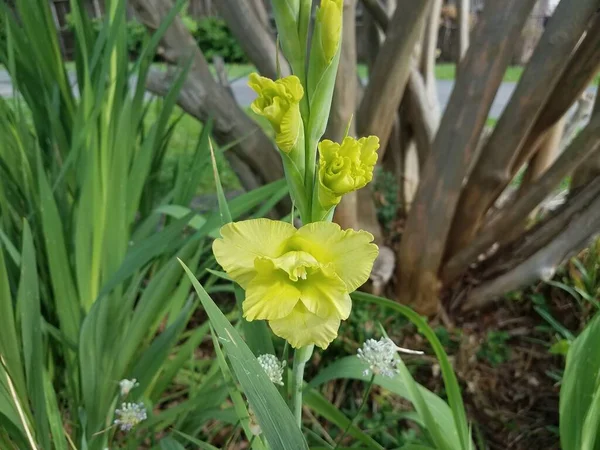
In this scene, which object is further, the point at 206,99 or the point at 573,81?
the point at 206,99

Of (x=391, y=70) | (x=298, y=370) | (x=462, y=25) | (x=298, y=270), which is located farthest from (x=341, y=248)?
(x=462, y=25)

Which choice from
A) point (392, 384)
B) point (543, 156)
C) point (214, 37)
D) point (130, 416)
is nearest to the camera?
point (130, 416)

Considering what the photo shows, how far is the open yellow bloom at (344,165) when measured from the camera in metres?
0.34

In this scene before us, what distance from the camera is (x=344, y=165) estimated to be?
340 mm

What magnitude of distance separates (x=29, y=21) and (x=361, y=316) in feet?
2.95

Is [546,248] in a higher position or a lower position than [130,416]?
lower

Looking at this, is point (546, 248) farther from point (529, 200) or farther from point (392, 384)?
point (392, 384)

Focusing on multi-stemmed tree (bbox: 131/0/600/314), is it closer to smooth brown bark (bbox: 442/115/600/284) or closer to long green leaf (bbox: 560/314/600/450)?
smooth brown bark (bbox: 442/115/600/284)

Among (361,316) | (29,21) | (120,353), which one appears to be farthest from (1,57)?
(361,316)

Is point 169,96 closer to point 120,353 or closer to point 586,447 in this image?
point 120,353

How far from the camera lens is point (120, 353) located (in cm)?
79

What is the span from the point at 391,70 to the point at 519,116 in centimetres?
32

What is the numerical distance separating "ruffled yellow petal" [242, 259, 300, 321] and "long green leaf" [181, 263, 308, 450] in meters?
0.03

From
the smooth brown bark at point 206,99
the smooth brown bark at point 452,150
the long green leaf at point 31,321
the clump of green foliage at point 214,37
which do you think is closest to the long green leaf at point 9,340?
the long green leaf at point 31,321
